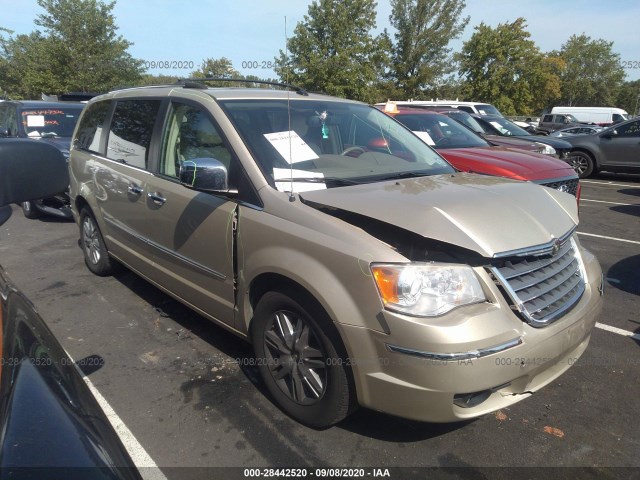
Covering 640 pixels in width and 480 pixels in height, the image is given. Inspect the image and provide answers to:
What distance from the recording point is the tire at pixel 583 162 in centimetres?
1318

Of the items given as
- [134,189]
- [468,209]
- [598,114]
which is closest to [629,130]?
[468,209]

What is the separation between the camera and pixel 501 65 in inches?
1507

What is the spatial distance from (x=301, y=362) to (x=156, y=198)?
1.78 meters

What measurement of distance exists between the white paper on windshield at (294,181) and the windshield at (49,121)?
6.89 m

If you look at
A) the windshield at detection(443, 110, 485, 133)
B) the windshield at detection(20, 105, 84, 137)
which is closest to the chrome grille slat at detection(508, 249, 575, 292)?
the windshield at detection(443, 110, 485, 133)

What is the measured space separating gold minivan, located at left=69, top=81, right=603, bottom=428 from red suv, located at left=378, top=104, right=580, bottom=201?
7.35ft

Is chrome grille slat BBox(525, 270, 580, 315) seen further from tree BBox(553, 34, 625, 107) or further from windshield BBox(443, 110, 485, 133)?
tree BBox(553, 34, 625, 107)

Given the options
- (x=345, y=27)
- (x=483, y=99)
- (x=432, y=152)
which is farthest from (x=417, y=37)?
(x=432, y=152)

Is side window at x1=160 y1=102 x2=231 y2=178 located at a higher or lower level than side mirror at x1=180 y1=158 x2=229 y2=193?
higher

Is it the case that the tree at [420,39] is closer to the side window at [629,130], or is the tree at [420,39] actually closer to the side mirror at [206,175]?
the side window at [629,130]

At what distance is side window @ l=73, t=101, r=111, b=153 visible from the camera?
4.74 meters

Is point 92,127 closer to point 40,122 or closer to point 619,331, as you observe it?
point 40,122

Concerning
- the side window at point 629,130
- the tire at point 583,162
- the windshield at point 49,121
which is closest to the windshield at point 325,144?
the windshield at point 49,121

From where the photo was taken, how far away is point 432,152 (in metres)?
3.89
